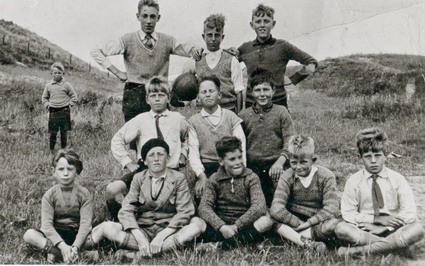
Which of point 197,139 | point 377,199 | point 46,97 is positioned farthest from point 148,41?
point 377,199

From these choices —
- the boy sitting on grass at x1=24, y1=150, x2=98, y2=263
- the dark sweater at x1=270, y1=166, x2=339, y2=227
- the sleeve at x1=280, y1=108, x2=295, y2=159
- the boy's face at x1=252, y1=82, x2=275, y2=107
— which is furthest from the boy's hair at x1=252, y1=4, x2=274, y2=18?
the boy sitting on grass at x1=24, y1=150, x2=98, y2=263

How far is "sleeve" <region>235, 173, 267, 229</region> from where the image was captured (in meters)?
3.62

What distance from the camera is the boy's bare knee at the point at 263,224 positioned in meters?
3.61

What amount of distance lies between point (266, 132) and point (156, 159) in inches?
44.6

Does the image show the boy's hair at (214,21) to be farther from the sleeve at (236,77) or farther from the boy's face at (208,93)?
the boy's face at (208,93)

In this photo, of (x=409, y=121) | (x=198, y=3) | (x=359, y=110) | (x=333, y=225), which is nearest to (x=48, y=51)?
(x=198, y=3)

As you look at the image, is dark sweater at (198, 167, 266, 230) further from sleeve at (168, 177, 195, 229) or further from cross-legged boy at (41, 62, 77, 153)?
cross-legged boy at (41, 62, 77, 153)

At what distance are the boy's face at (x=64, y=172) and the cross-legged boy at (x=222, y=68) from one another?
64.9 inches

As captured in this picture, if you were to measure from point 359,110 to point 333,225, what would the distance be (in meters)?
4.61

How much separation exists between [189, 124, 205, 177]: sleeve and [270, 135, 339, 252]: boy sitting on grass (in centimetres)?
76

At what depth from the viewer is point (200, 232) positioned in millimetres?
3621

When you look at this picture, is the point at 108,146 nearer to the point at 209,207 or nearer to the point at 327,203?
the point at 209,207

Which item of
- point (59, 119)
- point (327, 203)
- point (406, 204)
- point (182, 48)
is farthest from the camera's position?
point (59, 119)

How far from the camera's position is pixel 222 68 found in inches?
181
